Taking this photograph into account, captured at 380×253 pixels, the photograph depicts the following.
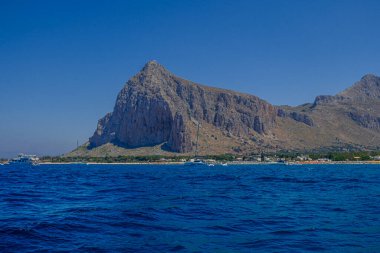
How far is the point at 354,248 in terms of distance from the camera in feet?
61.4

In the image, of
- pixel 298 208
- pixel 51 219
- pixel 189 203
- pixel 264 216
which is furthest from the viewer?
pixel 189 203

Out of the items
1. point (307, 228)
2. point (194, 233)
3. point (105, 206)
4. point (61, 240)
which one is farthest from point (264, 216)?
point (61, 240)

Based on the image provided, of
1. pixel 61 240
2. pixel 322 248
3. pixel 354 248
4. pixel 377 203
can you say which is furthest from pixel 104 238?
pixel 377 203

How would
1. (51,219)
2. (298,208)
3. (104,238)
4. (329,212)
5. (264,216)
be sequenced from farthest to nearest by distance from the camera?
(298,208)
(329,212)
(264,216)
(51,219)
(104,238)

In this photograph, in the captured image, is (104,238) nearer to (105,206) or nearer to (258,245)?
(258,245)

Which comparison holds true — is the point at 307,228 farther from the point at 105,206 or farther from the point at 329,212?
the point at 105,206

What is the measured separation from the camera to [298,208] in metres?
32.5

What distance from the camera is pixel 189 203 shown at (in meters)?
34.9

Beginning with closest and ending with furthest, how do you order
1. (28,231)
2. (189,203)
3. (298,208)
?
(28,231)
(298,208)
(189,203)

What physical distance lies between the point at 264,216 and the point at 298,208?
5.67 metres

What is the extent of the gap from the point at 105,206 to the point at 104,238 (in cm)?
1195

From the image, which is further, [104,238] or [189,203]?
[189,203]

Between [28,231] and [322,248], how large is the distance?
47.3 feet

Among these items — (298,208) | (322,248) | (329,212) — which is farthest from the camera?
(298,208)
